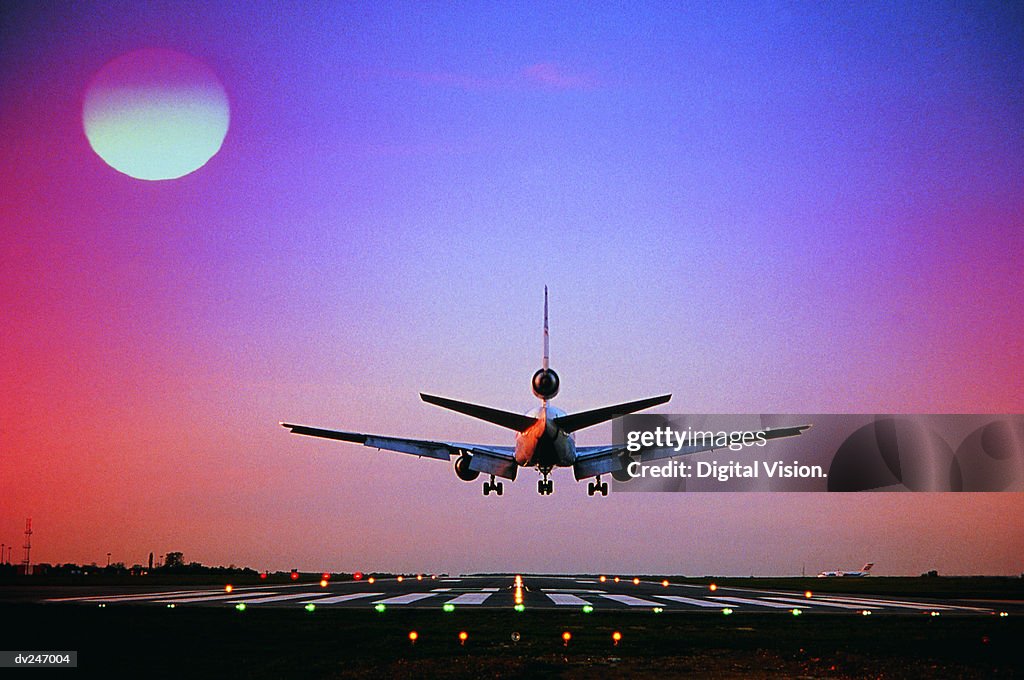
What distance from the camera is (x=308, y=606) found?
88.7 feet

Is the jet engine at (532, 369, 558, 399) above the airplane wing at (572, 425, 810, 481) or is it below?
A: above

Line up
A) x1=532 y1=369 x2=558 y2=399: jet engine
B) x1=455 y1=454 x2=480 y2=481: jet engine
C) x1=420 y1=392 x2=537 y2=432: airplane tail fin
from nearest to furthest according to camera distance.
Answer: x1=420 y1=392 x2=537 y2=432: airplane tail fin
x1=532 y1=369 x2=558 y2=399: jet engine
x1=455 y1=454 x2=480 y2=481: jet engine

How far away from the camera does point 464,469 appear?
184 feet

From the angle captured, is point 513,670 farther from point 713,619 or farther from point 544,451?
point 544,451

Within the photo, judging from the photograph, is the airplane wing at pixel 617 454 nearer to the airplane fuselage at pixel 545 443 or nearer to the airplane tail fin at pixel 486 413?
the airplane fuselage at pixel 545 443

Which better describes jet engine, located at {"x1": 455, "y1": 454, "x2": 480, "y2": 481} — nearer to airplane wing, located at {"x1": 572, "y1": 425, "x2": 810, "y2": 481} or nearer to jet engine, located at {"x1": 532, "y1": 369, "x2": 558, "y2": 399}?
airplane wing, located at {"x1": 572, "y1": 425, "x2": 810, "y2": 481}

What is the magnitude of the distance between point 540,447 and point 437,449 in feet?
44.7

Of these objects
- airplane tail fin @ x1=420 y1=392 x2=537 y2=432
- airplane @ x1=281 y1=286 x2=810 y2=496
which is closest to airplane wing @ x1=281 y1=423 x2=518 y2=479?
airplane @ x1=281 y1=286 x2=810 y2=496

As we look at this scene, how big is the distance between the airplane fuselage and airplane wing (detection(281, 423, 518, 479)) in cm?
461

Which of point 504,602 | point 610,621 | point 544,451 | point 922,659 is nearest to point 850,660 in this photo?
point 922,659

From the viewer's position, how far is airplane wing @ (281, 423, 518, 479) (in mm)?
56716

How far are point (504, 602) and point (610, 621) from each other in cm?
797

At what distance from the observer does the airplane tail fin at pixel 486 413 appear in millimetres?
39219

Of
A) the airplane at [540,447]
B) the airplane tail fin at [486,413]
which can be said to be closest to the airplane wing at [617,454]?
the airplane at [540,447]
